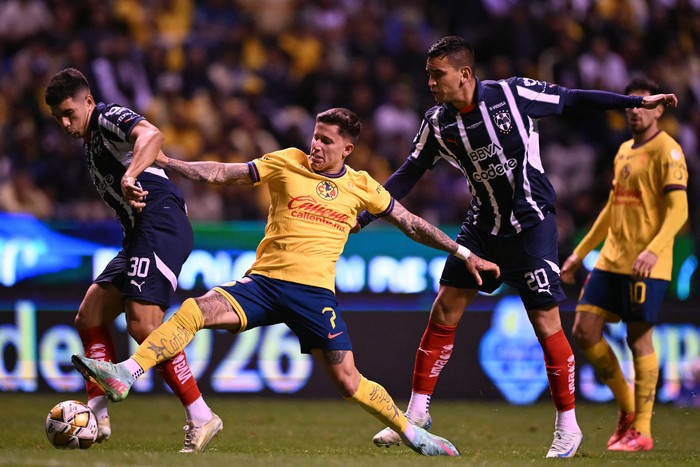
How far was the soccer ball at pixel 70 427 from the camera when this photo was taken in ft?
20.6

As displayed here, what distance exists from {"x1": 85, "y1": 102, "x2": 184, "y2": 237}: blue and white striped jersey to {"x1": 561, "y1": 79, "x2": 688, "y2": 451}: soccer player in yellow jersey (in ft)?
9.60

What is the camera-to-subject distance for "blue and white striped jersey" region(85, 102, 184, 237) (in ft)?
21.9

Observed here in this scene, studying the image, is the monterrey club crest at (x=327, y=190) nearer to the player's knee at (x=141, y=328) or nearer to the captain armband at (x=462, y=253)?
the captain armband at (x=462, y=253)

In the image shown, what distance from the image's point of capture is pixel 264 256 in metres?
6.56

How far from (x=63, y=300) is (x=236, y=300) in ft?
15.9

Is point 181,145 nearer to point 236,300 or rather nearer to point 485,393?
point 485,393

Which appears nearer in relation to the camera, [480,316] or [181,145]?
[480,316]

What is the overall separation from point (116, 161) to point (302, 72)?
26.9ft

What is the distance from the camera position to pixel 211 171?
6281mm

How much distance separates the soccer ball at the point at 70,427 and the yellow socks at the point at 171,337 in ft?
2.05

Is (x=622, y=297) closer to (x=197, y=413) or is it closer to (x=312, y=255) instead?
(x=312, y=255)

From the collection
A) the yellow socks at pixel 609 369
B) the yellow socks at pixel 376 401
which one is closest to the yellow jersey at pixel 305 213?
the yellow socks at pixel 376 401

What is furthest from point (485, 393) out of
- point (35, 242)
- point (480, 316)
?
point (35, 242)

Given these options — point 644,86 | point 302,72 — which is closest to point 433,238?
point 644,86
